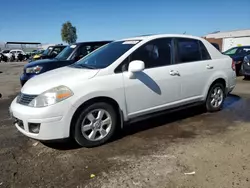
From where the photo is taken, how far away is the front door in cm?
397

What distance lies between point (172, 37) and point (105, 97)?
1.84 m

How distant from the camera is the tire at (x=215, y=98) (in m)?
5.26

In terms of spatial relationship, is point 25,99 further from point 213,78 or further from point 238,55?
point 238,55

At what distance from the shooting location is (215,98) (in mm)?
5422

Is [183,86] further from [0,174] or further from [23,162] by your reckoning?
[0,174]

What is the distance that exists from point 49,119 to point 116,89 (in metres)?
1.07

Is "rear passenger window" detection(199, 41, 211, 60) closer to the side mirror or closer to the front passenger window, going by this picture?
the front passenger window

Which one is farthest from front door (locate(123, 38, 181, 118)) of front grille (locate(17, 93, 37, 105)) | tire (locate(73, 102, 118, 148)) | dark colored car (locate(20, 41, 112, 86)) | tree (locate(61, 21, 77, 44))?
tree (locate(61, 21, 77, 44))

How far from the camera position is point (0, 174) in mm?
3068

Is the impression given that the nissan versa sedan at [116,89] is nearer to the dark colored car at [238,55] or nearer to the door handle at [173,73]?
the door handle at [173,73]

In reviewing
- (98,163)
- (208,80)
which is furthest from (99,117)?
(208,80)

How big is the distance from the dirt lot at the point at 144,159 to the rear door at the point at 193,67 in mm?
608

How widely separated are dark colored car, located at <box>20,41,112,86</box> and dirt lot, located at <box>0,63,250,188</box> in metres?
2.70

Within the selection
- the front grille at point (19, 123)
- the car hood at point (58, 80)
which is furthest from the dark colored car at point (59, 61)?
the front grille at point (19, 123)
